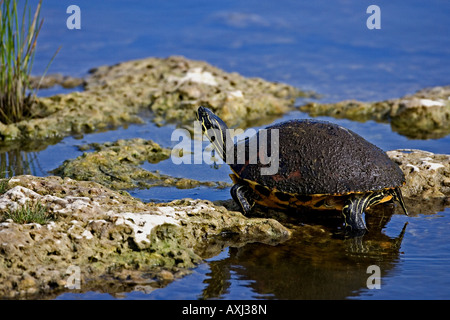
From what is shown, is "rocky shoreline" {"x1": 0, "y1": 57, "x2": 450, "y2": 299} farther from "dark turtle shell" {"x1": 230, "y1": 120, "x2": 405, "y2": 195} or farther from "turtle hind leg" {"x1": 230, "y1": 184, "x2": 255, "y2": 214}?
"dark turtle shell" {"x1": 230, "y1": 120, "x2": 405, "y2": 195}

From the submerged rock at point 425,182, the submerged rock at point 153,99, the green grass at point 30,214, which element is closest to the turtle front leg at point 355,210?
the submerged rock at point 425,182

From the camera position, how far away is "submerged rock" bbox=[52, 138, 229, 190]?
605 centimetres

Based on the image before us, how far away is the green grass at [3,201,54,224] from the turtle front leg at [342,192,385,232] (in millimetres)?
2262

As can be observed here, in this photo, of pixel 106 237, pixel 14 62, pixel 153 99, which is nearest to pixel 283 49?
pixel 153 99

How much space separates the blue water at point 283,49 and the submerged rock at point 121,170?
193mm

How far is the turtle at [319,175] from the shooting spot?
4887 mm

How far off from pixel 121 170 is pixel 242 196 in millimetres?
1631

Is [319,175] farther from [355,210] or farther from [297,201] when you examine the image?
[355,210]

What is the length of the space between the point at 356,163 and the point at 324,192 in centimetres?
37

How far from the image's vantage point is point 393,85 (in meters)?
10.2

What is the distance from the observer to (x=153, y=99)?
8812mm

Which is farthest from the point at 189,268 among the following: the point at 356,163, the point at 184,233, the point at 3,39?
the point at 3,39

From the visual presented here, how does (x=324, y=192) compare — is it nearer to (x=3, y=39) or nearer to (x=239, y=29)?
(x=3, y=39)

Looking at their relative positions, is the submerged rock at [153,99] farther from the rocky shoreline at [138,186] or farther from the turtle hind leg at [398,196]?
the turtle hind leg at [398,196]
